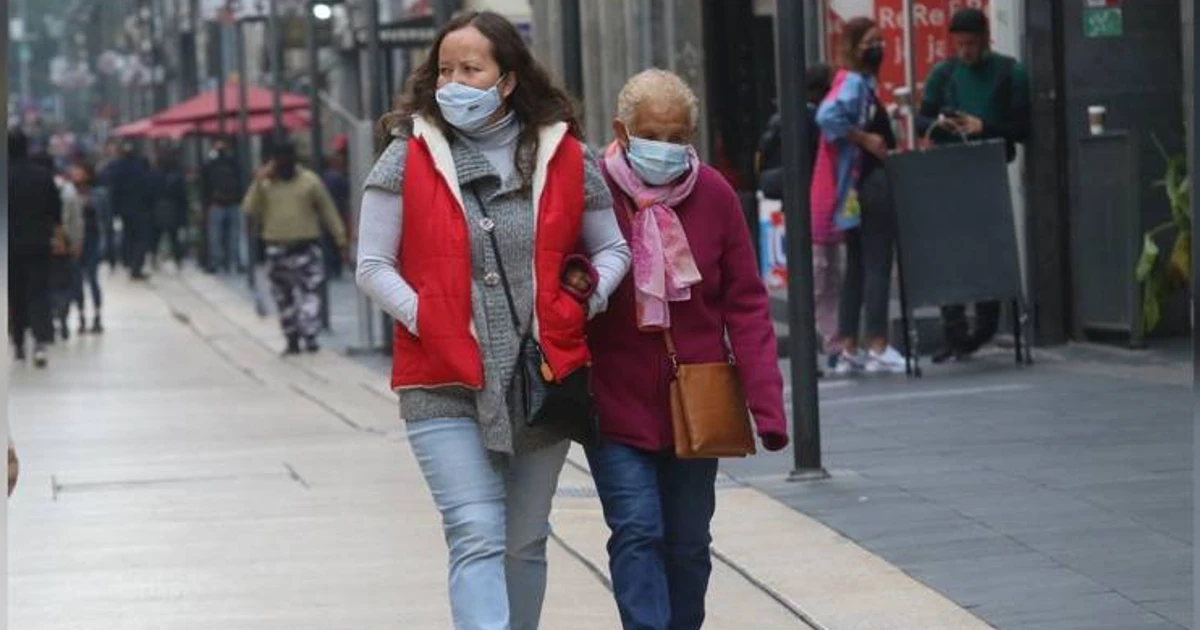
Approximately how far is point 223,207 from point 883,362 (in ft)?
94.9

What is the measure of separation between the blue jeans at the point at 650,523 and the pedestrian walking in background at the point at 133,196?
128 ft

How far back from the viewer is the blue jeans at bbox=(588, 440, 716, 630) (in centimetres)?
680

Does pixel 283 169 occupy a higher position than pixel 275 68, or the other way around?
pixel 275 68

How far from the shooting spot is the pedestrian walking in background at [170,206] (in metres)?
48.7

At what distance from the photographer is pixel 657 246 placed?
6793 millimetres

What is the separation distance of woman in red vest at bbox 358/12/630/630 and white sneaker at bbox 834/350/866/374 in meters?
9.51

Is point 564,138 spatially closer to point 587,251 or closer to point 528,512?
point 587,251

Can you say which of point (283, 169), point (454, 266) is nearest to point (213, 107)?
Answer: point (283, 169)

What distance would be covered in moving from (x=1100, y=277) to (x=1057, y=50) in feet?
4.69

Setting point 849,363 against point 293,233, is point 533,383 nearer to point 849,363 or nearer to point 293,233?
point 849,363

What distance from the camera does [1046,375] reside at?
15.2 m

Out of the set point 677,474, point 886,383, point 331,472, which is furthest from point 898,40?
point 677,474

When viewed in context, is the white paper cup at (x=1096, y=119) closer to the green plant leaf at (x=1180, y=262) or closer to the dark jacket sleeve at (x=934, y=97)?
the dark jacket sleeve at (x=934, y=97)

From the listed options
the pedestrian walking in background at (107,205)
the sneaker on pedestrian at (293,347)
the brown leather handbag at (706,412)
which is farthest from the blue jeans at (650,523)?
the pedestrian walking in background at (107,205)
